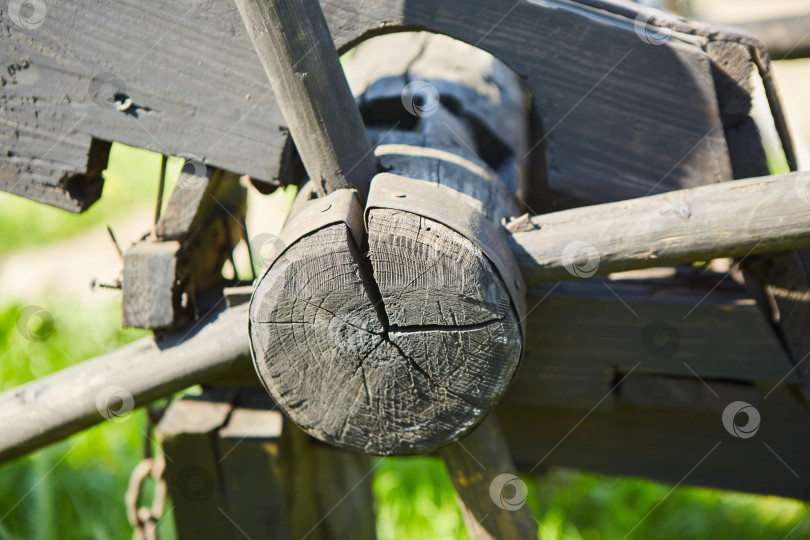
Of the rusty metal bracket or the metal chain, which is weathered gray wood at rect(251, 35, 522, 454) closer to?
the rusty metal bracket

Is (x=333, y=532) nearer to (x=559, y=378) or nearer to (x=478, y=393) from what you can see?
(x=559, y=378)

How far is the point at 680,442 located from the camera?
59.2 inches

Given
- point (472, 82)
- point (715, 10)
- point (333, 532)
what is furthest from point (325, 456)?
point (715, 10)

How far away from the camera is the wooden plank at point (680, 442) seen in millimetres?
1407
